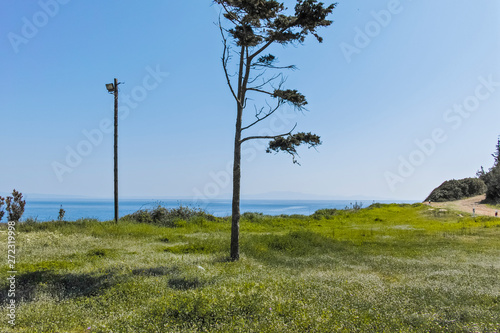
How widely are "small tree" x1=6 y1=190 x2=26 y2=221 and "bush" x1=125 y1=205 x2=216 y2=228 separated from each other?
7.57 metres

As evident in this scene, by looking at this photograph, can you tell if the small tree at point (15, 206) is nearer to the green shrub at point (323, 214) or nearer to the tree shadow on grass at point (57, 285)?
the tree shadow on grass at point (57, 285)

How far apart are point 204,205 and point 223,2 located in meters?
20.9

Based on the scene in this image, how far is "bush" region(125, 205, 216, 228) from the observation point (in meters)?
25.6

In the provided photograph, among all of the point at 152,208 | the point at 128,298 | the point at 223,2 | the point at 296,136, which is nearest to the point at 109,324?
the point at 128,298

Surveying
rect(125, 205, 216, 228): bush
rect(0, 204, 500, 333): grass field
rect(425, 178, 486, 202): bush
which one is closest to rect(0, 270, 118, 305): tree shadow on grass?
rect(0, 204, 500, 333): grass field

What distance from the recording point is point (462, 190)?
5300 centimetres

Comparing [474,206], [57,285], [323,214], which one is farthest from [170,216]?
[474,206]

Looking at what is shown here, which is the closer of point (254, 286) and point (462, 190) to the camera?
point (254, 286)

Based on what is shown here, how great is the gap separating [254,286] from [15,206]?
2303 cm

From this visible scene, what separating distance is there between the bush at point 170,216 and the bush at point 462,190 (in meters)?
44.0

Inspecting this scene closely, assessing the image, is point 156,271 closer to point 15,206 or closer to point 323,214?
point 15,206

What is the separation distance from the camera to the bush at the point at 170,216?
83.9 feet

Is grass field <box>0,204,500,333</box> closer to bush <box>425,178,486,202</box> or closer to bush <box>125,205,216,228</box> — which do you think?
bush <box>125,205,216,228</box>

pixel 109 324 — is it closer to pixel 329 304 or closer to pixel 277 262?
pixel 329 304
